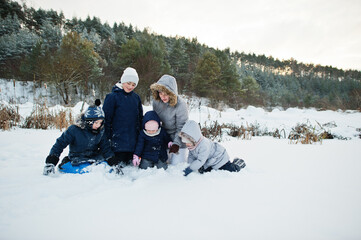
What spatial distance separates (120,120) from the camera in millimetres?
2557

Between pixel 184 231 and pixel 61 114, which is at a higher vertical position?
pixel 61 114

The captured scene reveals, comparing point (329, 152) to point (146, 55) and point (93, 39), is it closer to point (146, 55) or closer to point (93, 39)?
point (146, 55)

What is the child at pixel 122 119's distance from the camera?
99.4 inches

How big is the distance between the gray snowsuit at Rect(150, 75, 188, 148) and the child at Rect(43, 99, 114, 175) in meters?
0.86

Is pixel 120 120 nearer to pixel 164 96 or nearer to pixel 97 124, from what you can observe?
pixel 97 124

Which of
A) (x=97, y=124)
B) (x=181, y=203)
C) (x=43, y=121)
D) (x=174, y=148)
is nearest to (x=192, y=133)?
(x=174, y=148)

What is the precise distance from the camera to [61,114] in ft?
15.4

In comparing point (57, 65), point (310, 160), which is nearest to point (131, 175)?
point (310, 160)

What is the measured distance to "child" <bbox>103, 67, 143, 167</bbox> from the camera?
2.53 meters

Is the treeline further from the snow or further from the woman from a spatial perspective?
the snow

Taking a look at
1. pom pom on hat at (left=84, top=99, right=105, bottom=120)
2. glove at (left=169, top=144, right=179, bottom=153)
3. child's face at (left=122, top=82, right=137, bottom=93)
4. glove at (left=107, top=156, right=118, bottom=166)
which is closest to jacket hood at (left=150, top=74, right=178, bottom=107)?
child's face at (left=122, top=82, right=137, bottom=93)

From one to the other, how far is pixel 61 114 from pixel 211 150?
4.30m

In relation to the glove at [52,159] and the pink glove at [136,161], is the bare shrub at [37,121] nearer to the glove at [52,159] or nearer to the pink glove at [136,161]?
the glove at [52,159]

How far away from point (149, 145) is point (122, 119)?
21.4 inches
